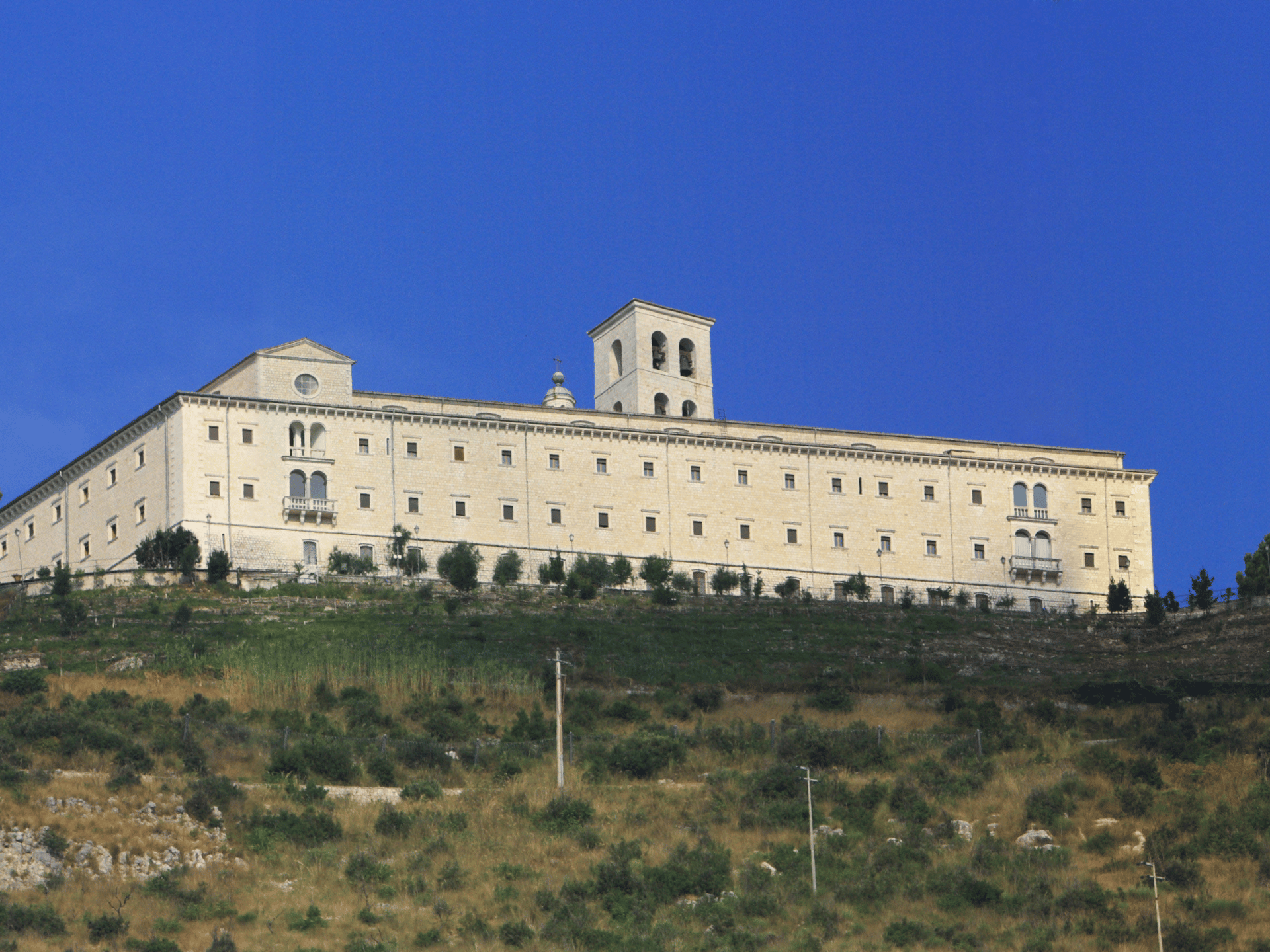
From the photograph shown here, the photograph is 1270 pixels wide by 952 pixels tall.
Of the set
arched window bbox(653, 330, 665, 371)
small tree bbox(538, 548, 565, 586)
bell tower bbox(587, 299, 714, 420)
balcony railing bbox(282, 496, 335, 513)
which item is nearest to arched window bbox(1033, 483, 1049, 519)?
bell tower bbox(587, 299, 714, 420)

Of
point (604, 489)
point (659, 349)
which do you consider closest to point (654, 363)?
point (659, 349)

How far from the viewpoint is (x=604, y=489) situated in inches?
3132

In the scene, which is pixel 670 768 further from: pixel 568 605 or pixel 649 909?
pixel 568 605

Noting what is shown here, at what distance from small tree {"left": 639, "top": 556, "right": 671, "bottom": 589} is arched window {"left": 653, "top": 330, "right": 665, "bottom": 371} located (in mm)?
15260

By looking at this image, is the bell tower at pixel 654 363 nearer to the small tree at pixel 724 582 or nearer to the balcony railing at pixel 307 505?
the small tree at pixel 724 582

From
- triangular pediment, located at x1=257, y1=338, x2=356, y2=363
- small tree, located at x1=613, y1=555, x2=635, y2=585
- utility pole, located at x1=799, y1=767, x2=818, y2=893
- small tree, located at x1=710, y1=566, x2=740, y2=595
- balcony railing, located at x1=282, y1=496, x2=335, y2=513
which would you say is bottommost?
utility pole, located at x1=799, y1=767, x2=818, y2=893

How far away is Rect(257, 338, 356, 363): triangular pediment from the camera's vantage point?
75.8 metres

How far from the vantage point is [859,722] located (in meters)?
47.2

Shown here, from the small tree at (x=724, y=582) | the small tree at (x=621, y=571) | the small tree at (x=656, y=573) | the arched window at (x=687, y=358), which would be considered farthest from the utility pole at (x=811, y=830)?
the arched window at (x=687, y=358)

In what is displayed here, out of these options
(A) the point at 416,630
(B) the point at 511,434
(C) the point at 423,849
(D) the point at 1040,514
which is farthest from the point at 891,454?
(C) the point at 423,849

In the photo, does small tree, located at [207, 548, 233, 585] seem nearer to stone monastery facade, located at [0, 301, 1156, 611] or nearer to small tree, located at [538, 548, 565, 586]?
stone monastery facade, located at [0, 301, 1156, 611]

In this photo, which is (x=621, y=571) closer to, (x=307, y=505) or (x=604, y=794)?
(x=307, y=505)

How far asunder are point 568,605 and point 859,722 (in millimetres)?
22077

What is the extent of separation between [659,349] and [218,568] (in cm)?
2896
